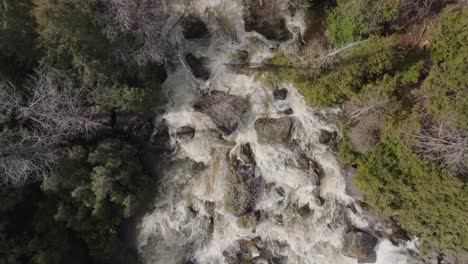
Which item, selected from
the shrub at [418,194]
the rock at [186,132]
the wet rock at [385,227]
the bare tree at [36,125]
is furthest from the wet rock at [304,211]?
the bare tree at [36,125]

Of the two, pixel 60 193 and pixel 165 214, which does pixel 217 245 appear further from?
pixel 60 193

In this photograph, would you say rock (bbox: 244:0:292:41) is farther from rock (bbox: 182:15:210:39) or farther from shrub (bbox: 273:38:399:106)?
shrub (bbox: 273:38:399:106)

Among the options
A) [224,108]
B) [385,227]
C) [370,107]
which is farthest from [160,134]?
[385,227]

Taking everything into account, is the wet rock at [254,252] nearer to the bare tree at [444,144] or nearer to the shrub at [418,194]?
the shrub at [418,194]

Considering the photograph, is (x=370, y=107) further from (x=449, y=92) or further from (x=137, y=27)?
(x=137, y=27)

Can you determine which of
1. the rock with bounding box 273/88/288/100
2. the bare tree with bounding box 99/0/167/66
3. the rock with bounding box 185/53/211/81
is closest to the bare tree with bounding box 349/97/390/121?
the rock with bounding box 273/88/288/100

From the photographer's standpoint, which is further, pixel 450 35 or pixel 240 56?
pixel 240 56
